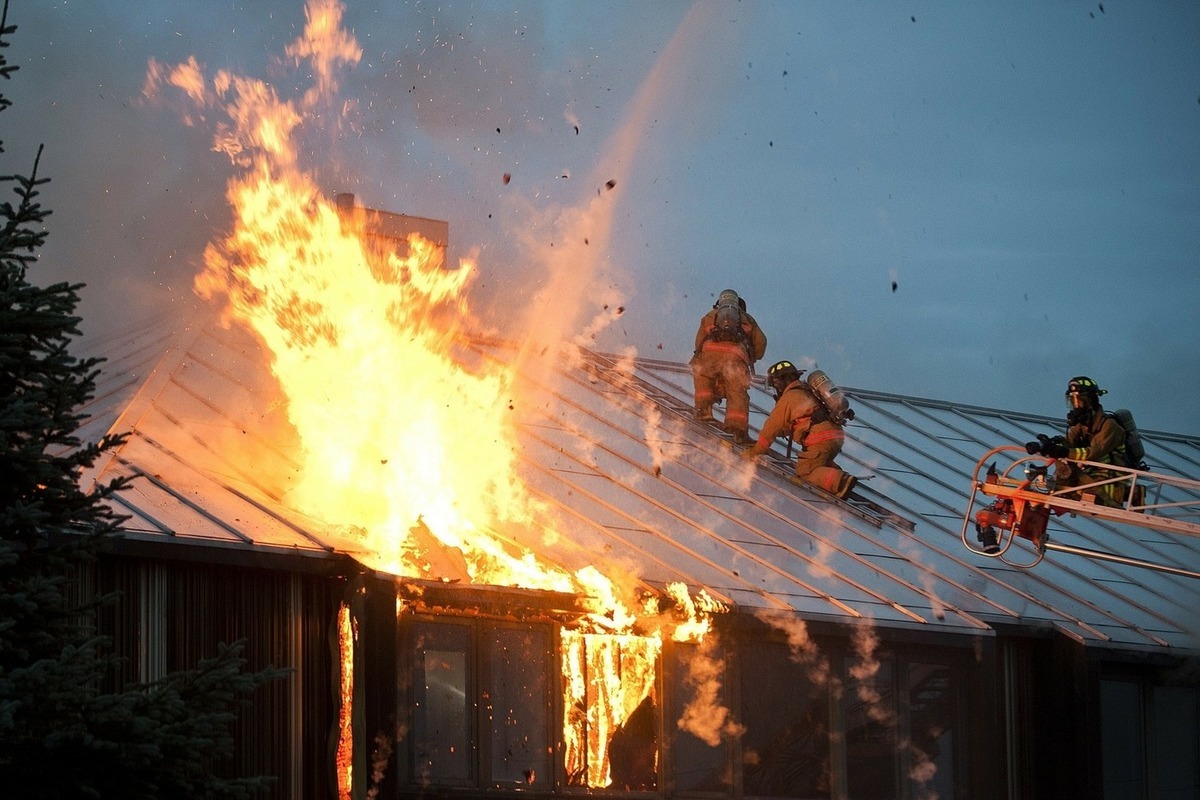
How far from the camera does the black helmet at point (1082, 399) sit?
1773 cm

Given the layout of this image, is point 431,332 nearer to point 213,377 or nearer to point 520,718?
point 213,377

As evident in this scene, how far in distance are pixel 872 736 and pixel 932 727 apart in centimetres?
86

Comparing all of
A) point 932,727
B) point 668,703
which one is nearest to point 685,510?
point 668,703

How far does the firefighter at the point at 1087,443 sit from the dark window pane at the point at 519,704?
6536 mm

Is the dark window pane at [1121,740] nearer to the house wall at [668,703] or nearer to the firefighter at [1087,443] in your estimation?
the house wall at [668,703]

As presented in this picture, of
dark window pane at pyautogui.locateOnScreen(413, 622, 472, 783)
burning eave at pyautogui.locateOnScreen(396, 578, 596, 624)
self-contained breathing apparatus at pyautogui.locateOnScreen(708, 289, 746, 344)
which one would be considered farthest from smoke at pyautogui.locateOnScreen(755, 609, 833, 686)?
self-contained breathing apparatus at pyautogui.locateOnScreen(708, 289, 746, 344)

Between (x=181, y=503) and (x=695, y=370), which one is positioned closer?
(x=181, y=503)

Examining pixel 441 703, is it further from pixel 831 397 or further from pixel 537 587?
pixel 831 397

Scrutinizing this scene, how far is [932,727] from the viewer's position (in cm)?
1586

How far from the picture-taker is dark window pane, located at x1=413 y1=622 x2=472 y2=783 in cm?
1272

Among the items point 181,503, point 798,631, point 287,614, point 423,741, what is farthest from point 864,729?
point 181,503

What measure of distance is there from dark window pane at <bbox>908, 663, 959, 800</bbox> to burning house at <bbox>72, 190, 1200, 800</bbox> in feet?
0.10

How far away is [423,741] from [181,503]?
274cm

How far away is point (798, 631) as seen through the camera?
1482cm
